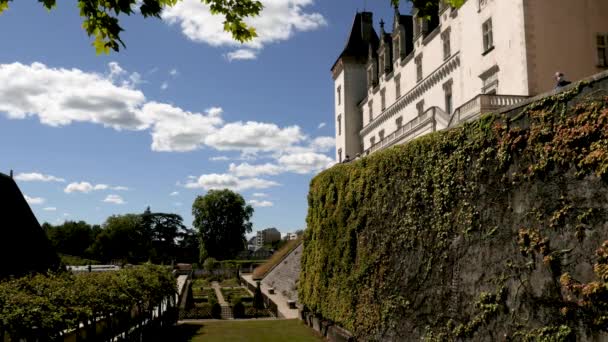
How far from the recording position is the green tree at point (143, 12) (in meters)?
4.28

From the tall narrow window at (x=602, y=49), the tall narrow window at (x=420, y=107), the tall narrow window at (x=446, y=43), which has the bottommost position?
the tall narrow window at (x=602, y=49)

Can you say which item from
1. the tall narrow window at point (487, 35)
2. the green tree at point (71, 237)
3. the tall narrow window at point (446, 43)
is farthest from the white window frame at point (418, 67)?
the green tree at point (71, 237)

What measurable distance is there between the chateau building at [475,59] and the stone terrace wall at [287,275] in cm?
1067

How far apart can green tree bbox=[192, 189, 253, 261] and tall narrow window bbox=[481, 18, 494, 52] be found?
68.9m

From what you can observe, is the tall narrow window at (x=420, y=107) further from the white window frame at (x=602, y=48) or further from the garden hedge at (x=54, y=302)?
the garden hedge at (x=54, y=302)

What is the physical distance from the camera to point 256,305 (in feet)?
101

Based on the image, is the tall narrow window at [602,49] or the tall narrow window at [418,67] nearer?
the tall narrow window at [602,49]

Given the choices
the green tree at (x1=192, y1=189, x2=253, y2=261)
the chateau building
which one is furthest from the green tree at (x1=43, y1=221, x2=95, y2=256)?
the chateau building

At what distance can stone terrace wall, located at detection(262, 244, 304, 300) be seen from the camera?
36.6 m

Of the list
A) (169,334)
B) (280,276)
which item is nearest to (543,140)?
(169,334)

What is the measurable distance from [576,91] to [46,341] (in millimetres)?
9226

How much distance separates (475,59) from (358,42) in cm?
1988

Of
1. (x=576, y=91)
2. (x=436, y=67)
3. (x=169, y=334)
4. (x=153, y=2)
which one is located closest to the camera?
(x=153, y=2)

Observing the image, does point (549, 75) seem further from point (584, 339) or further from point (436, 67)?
point (584, 339)
